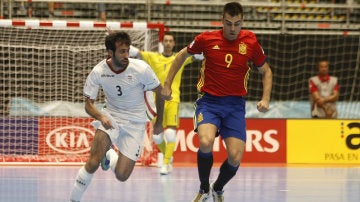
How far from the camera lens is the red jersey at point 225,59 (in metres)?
8.05

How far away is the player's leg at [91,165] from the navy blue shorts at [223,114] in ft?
3.06

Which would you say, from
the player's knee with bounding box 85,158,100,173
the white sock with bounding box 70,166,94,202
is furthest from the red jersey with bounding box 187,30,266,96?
the white sock with bounding box 70,166,94,202

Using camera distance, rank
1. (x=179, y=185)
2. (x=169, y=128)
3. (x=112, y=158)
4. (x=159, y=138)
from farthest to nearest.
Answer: (x=169, y=128) → (x=159, y=138) → (x=179, y=185) → (x=112, y=158)

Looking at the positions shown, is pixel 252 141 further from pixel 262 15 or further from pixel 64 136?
pixel 262 15

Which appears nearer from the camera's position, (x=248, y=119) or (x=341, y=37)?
(x=248, y=119)

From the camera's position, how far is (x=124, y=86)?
7.98 meters

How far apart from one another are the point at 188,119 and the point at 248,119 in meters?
1.02

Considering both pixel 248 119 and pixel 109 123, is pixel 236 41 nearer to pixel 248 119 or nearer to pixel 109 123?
pixel 109 123

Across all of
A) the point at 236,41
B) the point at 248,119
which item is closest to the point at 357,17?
the point at 248,119

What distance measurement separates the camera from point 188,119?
1456 cm

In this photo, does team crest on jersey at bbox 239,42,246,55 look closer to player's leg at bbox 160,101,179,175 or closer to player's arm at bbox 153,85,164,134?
player's arm at bbox 153,85,164,134

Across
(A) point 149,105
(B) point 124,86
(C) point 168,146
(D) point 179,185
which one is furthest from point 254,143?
(B) point 124,86

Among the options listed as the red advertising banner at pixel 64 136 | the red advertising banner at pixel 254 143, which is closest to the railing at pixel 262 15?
the red advertising banner at pixel 254 143

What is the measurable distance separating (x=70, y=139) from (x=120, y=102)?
6.40 metres
